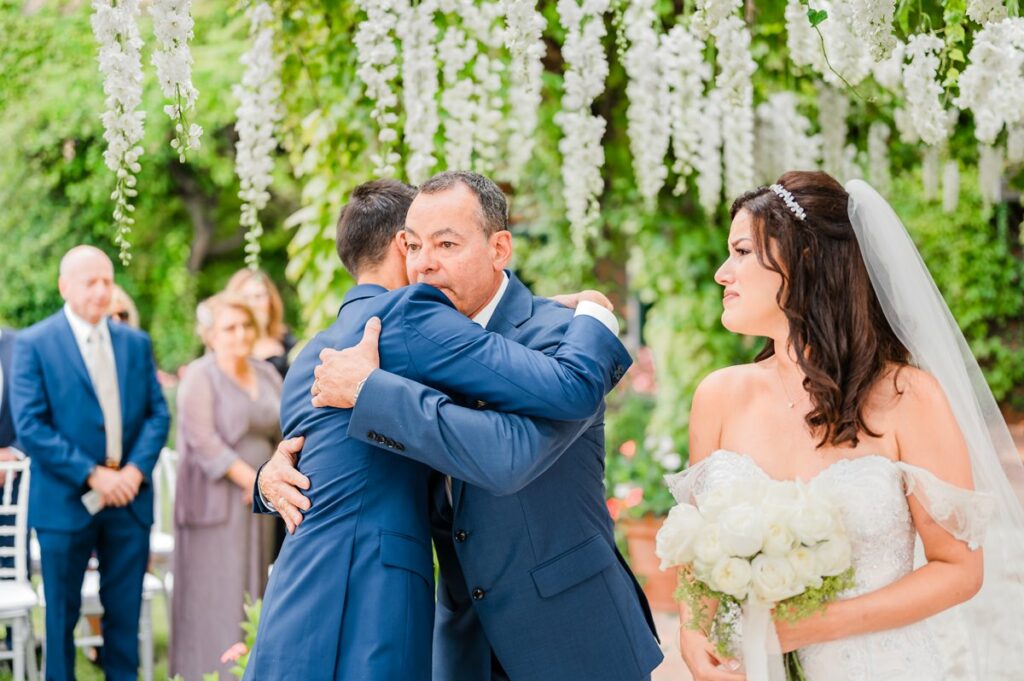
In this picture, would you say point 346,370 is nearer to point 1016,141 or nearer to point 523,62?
point 523,62

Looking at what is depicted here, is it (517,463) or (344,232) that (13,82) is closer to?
(344,232)

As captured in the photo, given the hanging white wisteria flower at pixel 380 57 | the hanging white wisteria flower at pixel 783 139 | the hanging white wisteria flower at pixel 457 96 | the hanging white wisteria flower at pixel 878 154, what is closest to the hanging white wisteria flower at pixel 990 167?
the hanging white wisteria flower at pixel 878 154

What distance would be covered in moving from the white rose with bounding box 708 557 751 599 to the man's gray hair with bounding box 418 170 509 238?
0.82 m

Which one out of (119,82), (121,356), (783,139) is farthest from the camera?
(783,139)

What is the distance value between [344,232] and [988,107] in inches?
112

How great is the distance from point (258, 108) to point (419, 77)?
653 mm

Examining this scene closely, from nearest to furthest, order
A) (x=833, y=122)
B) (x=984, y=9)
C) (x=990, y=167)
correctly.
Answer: (x=984, y=9) < (x=990, y=167) < (x=833, y=122)

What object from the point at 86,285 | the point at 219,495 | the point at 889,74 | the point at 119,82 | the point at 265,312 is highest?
the point at 889,74

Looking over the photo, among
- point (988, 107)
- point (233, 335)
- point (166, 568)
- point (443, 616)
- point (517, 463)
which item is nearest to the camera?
point (517, 463)

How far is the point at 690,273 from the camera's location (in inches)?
279

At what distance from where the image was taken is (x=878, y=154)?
21.0ft

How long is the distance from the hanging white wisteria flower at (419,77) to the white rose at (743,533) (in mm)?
2315

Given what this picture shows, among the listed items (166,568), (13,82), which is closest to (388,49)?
(13,82)

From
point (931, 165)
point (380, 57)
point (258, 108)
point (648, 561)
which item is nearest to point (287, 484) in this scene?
point (380, 57)
